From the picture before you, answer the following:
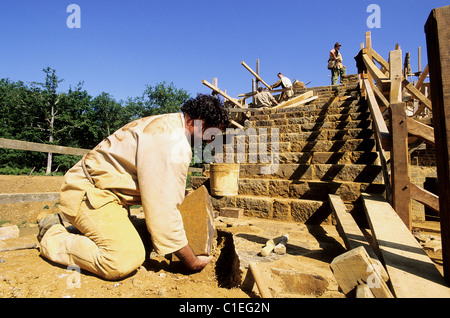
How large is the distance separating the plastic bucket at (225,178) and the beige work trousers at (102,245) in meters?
2.29

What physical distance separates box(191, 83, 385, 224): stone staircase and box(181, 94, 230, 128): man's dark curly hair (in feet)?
6.83

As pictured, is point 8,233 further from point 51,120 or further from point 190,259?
point 51,120

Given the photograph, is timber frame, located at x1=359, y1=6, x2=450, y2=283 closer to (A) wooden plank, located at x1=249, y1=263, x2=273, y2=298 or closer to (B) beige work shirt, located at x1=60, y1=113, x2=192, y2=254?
(A) wooden plank, located at x1=249, y1=263, x2=273, y2=298

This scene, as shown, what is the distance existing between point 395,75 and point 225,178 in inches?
110

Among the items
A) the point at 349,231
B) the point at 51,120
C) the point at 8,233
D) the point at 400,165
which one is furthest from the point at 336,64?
the point at 51,120

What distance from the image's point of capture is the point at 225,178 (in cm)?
414

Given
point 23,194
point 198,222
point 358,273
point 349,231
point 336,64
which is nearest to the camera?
point 358,273

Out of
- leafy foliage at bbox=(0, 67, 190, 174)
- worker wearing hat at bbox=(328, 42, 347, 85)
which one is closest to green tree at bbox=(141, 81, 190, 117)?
leafy foliage at bbox=(0, 67, 190, 174)

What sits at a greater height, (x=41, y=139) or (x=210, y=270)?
(x=41, y=139)

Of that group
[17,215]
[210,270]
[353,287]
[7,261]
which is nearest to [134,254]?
[210,270]

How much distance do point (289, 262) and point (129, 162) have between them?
1.53 meters

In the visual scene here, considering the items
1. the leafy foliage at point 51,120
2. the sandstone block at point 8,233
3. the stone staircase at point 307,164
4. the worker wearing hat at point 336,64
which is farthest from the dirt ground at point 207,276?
the leafy foliage at point 51,120

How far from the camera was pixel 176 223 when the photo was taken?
1754 mm
